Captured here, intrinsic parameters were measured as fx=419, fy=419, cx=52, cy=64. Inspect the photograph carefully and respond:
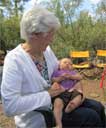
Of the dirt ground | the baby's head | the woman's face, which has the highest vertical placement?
the woman's face

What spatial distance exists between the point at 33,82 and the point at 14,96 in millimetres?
204

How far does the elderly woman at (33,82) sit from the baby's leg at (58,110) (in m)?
0.06

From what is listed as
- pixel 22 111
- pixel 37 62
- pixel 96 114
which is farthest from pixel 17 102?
pixel 96 114

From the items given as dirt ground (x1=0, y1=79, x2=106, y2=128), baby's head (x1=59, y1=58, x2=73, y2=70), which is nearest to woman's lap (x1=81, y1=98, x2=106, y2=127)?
baby's head (x1=59, y1=58, x2=73, y2=70)

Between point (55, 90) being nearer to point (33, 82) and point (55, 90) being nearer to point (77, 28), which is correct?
point (33, 82)

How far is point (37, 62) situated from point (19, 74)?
244 millimetres

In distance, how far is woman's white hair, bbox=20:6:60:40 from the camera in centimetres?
302

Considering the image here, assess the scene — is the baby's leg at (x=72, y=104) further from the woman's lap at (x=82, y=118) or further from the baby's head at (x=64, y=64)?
the baby's head at (x=64, y=64)

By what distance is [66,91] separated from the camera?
130 inches

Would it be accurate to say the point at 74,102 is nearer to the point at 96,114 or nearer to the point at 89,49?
the point at 96,114

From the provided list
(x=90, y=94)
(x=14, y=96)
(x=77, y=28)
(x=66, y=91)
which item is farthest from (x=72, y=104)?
(x=77, y=28)

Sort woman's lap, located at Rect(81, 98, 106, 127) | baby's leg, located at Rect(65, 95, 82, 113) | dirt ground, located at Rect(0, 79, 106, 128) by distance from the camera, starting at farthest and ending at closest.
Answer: dirt ground, located at Rect(0, 79, 106, 128)
woman's lap, located at Rect(81, 98, 106, 127)
baby's leg, located at Rect(65, 95, 82, 113)

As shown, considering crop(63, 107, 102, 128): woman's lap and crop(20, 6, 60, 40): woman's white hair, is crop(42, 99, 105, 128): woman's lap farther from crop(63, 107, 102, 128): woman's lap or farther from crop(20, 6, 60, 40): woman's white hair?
crop(20, 6, 60, 40): woman's white hair

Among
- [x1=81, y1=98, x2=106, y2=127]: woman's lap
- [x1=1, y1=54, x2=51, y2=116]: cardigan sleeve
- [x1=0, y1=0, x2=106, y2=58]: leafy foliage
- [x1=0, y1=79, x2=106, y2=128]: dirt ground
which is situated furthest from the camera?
[x1=0, y1=0, x2=106, y2=58]: leafy foliage
